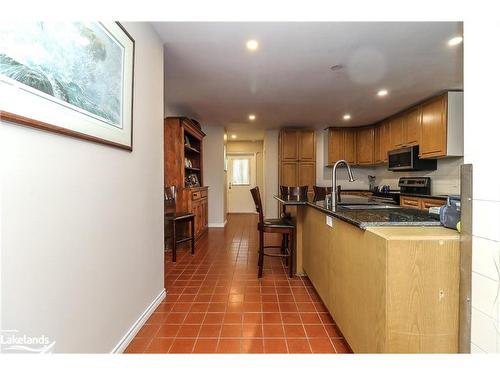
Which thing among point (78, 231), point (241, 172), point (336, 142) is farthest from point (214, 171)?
point (78, 231)

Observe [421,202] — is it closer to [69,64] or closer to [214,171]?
[214,171]

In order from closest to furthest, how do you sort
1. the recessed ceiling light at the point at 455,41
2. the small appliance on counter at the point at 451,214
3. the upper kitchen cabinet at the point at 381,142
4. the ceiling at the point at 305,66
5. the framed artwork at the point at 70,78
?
the framed artwork at the point at 70,78, the small appliance on counter at the point at 451,214, the ceiling at the point at 305,66, the recessed ceiling light at the point at 455,41, the upper kitchen cabinet at the point at 381,142

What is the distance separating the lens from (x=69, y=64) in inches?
41.4

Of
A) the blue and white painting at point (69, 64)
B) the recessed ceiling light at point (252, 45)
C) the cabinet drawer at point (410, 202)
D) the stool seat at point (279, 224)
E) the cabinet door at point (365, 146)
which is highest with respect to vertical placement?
the recessed ceiling light at point (252, 45)

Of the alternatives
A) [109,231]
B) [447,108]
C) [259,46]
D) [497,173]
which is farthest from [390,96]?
[109,231]

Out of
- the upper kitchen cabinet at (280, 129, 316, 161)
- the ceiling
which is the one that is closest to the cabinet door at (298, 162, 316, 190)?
the upper kitchen cabinet at (280, 129, 316, 161)

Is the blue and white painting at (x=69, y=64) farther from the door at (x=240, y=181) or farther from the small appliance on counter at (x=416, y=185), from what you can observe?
the door at (x=240, y=181)

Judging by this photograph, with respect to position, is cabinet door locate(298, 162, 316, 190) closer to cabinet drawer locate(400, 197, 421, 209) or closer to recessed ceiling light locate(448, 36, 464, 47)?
cabinet drawer locate(400, 197, 421, 209)

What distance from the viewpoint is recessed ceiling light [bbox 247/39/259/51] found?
2232 millimetres

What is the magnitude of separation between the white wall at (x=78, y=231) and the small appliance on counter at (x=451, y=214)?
1.73 m

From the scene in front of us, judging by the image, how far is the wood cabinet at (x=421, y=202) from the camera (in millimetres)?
3525

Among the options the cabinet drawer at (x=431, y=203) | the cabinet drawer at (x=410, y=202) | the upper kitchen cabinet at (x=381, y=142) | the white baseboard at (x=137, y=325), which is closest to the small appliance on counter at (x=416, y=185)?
the cabinet drawer at (x=410, y=202)

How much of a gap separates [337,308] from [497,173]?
1.20 metres
